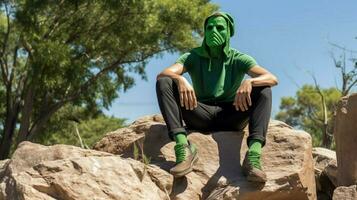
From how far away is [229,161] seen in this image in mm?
5316

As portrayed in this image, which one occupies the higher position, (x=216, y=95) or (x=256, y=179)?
(x=216, y=95)

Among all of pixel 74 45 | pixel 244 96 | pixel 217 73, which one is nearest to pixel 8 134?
pixel 74 45

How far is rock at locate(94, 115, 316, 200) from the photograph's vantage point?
193 inches

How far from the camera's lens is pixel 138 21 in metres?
15.5

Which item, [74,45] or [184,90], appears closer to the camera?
[184,90]

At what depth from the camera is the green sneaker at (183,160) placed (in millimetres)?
4785

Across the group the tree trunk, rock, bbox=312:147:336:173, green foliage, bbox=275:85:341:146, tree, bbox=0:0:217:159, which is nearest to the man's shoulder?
rock, bbox=312:147:336:173

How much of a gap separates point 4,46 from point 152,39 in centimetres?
401

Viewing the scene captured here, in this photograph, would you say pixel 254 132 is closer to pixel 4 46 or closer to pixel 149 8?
pixel 149 8

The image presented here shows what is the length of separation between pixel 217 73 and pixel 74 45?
35.7ft

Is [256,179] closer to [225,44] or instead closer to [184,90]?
[184,90]

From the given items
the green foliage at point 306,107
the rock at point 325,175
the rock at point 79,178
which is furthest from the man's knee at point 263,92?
the green foliage at point 306,107

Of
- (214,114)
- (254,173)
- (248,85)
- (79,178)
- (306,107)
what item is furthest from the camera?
(306,107)

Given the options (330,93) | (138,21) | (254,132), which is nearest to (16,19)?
(138,21)
